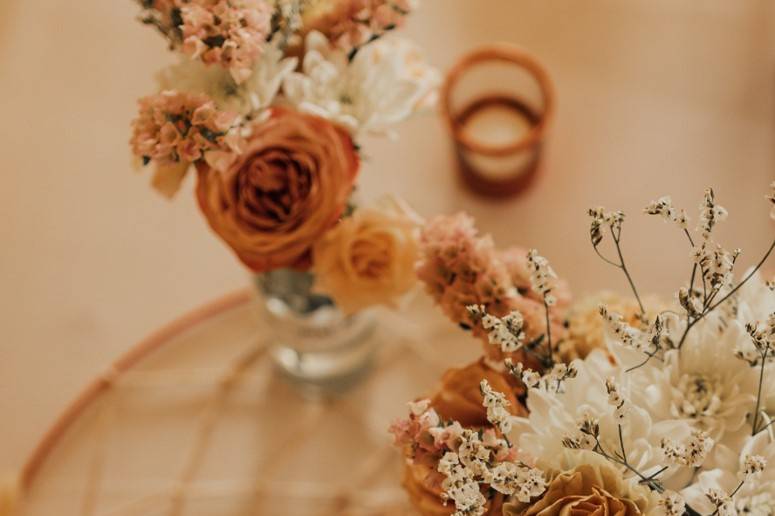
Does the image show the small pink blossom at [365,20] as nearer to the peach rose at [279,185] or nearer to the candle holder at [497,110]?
the peach rose at [279,185]

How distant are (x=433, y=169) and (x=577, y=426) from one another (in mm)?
782

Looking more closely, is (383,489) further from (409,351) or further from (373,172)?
(373,172)

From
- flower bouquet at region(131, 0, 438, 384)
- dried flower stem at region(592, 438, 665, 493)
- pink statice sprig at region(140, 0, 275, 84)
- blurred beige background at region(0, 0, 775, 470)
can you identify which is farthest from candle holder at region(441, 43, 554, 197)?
dried flower stem at region(592, 438, 665, 493)

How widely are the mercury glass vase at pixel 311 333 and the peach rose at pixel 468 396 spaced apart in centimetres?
27

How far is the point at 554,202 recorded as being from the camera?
125 centimetres

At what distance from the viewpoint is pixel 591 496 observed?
1.78 ft

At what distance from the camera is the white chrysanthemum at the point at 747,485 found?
0.54 metres

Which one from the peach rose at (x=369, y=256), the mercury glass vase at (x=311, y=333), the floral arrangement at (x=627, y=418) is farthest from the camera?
the mercury glass vase at (x=311, y=333)

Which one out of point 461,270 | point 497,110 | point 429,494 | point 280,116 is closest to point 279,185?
point 280,116

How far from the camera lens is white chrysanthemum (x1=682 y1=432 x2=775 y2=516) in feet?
1.76

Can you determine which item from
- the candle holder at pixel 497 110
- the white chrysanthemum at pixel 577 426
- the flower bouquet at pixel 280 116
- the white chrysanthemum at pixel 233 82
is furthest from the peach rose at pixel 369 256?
the candle holder at pixel 497 110

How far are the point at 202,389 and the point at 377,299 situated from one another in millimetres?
447

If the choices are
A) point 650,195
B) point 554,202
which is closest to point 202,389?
point 554,202

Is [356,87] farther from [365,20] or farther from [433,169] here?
[433,169]
